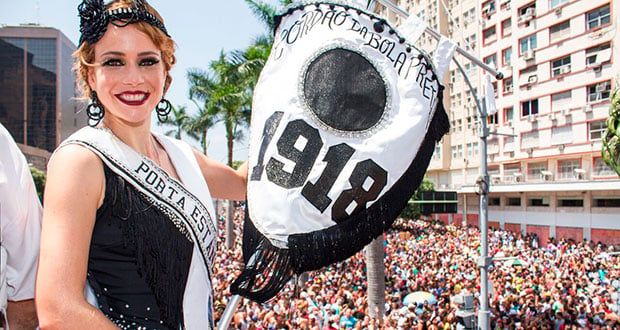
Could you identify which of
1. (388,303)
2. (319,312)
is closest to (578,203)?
(388,303)

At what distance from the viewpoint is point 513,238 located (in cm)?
3316

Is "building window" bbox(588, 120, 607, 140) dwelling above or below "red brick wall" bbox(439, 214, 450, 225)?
above

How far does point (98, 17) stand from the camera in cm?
171

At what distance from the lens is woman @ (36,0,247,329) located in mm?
1448

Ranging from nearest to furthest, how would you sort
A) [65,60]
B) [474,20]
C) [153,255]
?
[153,255]
[474,20]
[65,60]

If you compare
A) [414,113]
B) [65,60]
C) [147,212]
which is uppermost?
[65,60]

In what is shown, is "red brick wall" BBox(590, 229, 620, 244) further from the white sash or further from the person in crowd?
the person in crowd

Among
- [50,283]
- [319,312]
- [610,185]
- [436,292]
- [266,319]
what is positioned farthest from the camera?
[610,185]

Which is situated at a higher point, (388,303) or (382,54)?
(382,54)

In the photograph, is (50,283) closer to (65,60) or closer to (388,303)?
(388,303)

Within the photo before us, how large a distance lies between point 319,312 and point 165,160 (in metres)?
8.58

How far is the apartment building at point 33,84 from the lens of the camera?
8812cm

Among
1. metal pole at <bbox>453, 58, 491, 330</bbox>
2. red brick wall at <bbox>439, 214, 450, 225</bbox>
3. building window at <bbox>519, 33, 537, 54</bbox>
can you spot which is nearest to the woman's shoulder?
metal pole at <bbox>453, 58, 491, 330</bbox>

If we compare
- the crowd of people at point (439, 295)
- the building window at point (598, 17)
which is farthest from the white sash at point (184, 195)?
the building window at point (598, 17)
